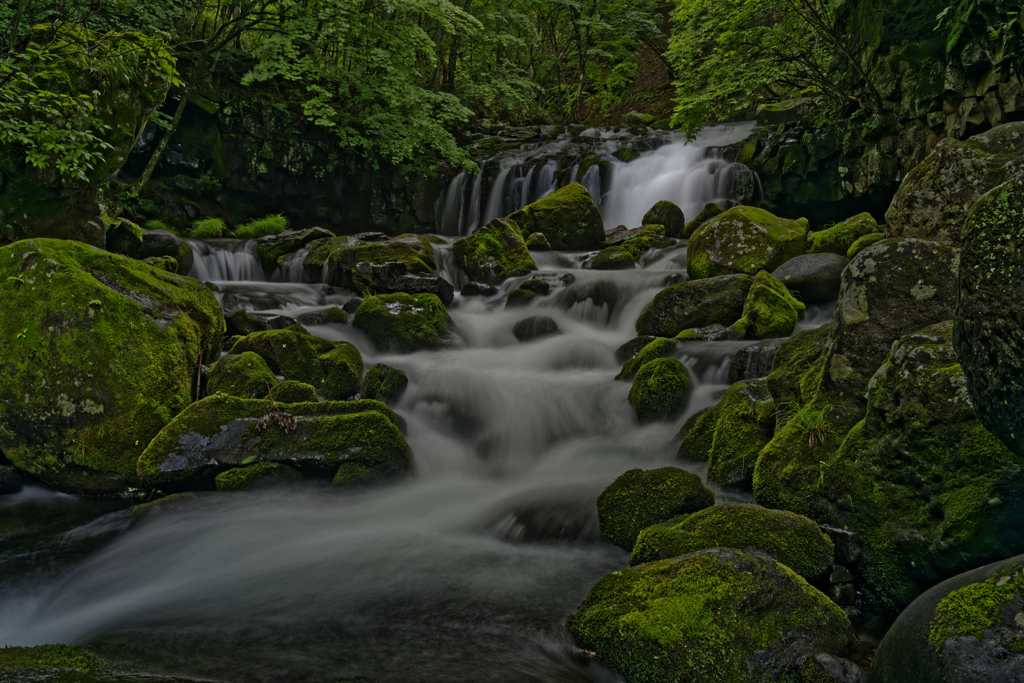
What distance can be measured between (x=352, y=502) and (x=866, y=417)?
167 inches

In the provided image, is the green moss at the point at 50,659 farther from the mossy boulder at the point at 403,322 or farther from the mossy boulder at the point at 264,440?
the mossy boulder at the point at 403,322

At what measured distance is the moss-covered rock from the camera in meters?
14.0

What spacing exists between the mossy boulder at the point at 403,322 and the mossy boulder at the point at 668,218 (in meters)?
7.92

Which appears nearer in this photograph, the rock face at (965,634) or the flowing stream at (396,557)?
the rock face at (965,634)

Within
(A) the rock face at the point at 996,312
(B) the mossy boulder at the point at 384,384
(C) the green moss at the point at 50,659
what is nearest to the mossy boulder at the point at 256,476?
(B) the mossy boulder at the point at 384,384

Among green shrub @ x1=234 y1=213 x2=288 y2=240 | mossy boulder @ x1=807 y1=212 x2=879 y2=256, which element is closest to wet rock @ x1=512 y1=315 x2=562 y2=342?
mossy boulder @ x1=807 y1=212 x2=879 y2=256

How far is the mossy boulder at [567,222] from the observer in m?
14.9

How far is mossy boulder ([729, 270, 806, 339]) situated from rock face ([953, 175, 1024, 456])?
6.02 metres

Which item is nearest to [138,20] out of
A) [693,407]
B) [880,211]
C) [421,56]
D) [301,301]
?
[301,301]

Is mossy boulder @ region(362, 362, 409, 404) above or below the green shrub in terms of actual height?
below

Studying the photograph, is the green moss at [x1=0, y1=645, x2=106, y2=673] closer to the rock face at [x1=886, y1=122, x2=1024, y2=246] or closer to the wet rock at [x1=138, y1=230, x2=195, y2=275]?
the rock face at [x1=886, y1=122, x2=1024, y2=246]

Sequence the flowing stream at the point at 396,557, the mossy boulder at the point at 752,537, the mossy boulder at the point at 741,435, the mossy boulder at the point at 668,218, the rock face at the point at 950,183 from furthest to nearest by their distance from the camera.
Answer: the mossy boulder at the point at 668,218
the rock face at the point at 950,183
the mossy boulder at the point at 741,435
the mossy boulder at the point at 752,537
the flowing stream at the point at 396,557

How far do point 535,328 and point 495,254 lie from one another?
3.45 metres

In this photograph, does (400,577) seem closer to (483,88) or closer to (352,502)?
(352,502)
